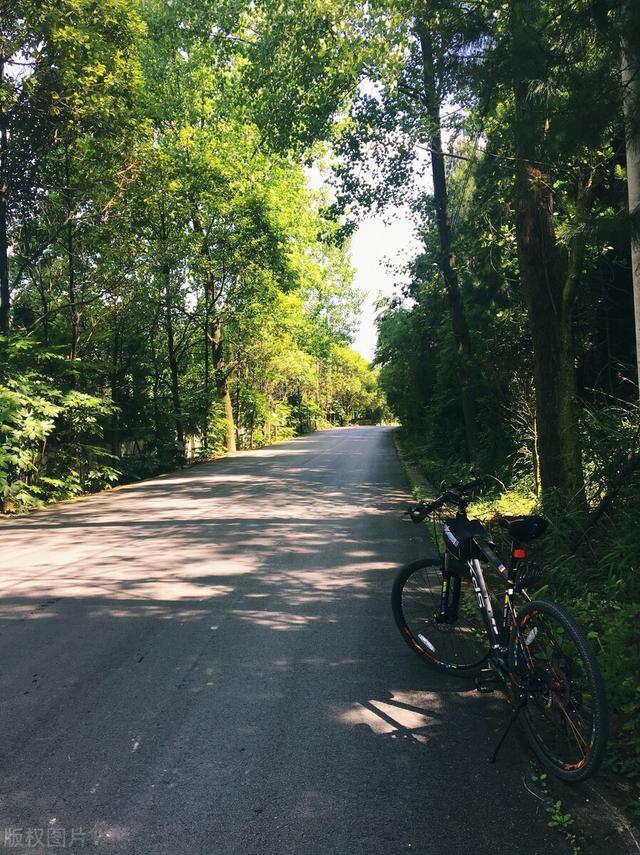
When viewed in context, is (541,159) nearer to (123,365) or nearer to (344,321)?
(123,365)

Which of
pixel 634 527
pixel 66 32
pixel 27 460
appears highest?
pixel 66 32

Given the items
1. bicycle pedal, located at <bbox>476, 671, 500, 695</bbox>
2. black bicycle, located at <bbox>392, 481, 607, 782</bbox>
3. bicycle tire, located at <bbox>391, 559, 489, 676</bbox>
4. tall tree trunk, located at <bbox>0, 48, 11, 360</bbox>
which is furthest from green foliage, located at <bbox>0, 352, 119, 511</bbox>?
bicycle pedal, located at <bbox>476, 671, 500, 695</bbox>

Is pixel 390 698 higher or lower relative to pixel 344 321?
lower

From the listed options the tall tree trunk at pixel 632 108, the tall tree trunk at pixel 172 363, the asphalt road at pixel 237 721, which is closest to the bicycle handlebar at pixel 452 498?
the asphalt road at pixel 237 721

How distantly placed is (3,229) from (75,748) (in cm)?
1204

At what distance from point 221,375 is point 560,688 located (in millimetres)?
23706

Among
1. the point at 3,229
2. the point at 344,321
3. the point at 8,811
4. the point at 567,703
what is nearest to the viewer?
the point at 8,811

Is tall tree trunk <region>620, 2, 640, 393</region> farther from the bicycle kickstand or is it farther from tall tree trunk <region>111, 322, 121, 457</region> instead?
tall tree trunk <region>111, 322, 121, 457</region>

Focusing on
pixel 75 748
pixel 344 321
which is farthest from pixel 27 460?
pixel 344 321

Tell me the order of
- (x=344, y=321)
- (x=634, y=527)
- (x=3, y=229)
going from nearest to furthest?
(x=634, y=527), (x=3, y=229), (x=344, y=321)

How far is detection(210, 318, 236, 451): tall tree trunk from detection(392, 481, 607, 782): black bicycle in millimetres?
20695

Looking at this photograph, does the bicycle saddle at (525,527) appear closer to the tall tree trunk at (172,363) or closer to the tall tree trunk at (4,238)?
the tall tree trunk at (4,238)

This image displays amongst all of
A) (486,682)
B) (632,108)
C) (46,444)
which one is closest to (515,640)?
(486,682)

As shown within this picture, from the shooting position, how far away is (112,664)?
415 cm
